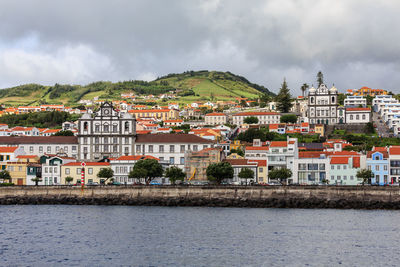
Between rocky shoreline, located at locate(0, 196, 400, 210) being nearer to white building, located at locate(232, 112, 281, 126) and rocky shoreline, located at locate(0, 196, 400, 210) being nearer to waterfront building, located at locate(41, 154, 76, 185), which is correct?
waterfront building, located at locate(41, 154, 76, 185)

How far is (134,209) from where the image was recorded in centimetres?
6369

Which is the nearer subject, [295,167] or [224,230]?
[224,230]

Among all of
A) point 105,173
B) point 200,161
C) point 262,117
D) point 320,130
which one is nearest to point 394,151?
point 200,161

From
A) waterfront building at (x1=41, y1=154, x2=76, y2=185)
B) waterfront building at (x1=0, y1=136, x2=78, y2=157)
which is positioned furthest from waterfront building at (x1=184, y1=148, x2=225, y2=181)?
waterfront building at (x1=0, y1=136, x2=78, y2=157)

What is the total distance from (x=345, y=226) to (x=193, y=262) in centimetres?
1820

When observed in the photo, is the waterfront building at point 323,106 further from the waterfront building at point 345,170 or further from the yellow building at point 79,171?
the yellow building at point 79,171

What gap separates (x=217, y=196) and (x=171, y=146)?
77.8 feet

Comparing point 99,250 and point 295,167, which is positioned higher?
point 295,167

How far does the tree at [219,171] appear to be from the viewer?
7262 centimetres

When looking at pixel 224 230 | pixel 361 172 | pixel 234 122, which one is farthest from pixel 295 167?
pixel 234 122

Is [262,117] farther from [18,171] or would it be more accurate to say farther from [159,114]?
[18,171]

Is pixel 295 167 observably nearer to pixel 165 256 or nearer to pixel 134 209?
pixel 134 209

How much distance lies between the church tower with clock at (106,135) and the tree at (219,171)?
20.8 metres

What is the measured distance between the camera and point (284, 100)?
145 m
